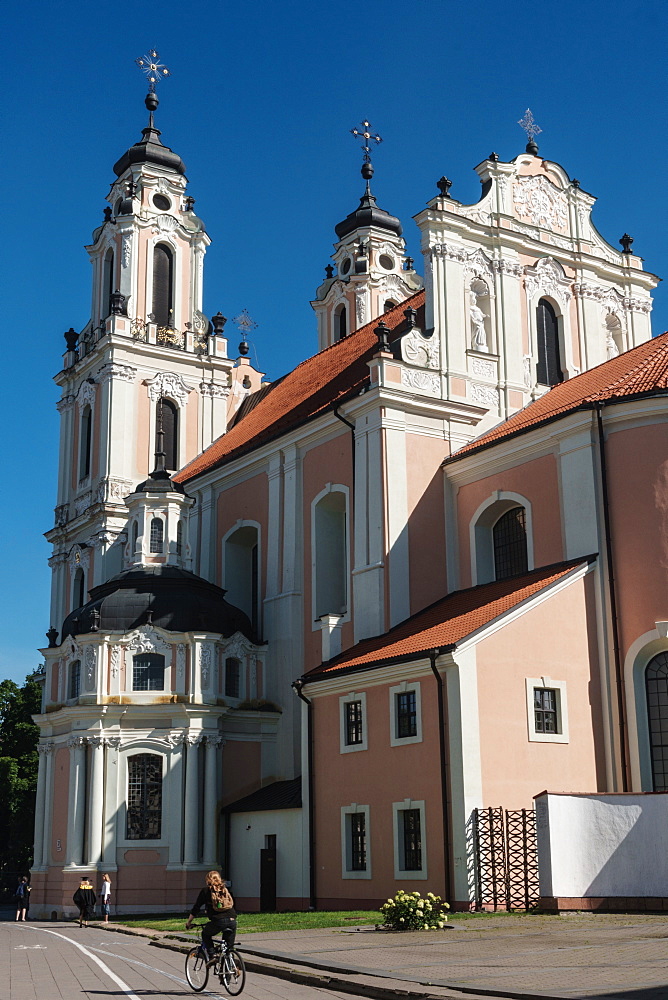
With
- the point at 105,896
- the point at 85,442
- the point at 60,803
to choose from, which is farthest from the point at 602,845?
the point at 85,442

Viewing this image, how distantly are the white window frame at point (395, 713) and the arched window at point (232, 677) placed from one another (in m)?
10.4

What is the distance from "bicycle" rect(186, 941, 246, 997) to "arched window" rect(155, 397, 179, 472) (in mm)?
34707

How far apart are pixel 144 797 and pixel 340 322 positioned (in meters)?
26.6

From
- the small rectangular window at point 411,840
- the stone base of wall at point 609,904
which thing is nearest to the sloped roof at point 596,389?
the small rectangular window at point 411,840

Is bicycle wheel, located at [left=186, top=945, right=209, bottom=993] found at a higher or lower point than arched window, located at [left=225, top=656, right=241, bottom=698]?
lower

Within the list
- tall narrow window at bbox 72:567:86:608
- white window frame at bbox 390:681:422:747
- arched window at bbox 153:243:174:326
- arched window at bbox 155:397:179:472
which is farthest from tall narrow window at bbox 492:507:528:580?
arched window at bbox 153:243:174:326

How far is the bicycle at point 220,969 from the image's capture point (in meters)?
12.7

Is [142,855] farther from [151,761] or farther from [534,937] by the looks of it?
[534,937]

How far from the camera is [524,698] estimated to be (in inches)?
936

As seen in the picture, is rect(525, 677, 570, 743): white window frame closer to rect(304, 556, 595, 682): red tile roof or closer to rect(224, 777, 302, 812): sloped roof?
rect(304, 556, 595, 682): red tile roof

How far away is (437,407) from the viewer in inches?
1253

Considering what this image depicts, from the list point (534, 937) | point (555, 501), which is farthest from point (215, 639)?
point (534, 937)

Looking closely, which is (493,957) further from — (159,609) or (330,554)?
(159,609)

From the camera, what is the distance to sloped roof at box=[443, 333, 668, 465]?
26.7 meters
